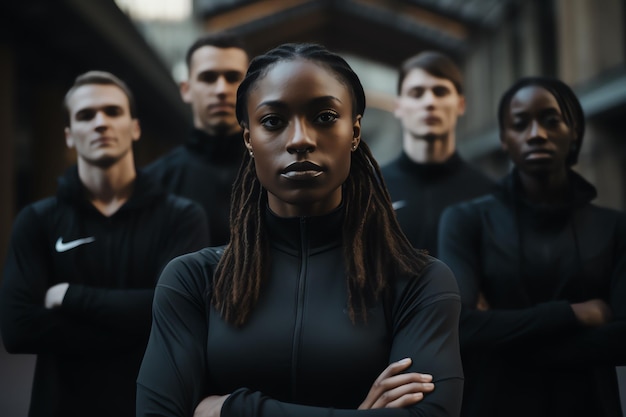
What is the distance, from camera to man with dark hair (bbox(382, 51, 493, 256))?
15.7ft

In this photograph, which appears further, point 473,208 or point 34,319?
point 473,208

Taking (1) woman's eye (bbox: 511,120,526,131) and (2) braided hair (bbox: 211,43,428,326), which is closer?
(2) braided hair (bbox: 211,43,428,326)

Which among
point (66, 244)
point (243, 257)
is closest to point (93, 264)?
point (66, 244)

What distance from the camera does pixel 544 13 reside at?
22.7m

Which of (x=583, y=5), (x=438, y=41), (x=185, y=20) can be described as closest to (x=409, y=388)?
(x=583, y=5)

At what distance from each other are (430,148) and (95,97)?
2.03 meters

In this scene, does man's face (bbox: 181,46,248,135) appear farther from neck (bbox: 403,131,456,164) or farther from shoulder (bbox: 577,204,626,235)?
shoulder (bbox: 577,204,626,235)

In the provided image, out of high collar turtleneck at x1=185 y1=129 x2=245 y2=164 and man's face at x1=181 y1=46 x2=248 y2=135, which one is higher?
man's face at x1=181 y1=46 x2=248 y2=135

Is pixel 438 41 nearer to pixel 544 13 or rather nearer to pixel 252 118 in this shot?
pixel 544 13

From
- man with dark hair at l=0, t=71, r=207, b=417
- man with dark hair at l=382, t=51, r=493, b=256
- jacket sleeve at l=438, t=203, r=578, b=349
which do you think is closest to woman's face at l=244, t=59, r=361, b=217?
jacket sleeve at l=438, t=203, r=578, b=349

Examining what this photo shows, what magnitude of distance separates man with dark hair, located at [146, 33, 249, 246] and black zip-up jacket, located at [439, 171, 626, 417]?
5.16 feet

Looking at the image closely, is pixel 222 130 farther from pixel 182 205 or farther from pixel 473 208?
pixel 473 208

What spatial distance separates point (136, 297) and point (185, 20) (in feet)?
65.2

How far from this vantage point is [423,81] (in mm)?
5031
